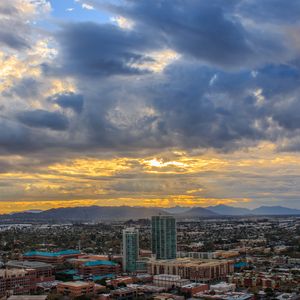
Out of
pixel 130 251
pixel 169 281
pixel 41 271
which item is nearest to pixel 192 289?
pixel 169 281

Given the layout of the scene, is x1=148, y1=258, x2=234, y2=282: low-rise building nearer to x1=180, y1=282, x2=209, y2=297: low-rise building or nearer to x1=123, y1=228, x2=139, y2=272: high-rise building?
x1=123, y1=228, x2=139, y2=272: high-rise building

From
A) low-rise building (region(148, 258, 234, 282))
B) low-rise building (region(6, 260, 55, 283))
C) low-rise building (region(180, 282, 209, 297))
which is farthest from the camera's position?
low-rise building (region(148, 258, 234, 282))

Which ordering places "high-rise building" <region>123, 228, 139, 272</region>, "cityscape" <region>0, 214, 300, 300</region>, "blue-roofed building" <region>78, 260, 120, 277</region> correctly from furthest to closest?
1. "high-rise building" <region>123, 228, 139, 272</region>
2. "blue-roofed building" <region>78, 260, 120, 277</region>
3. "cityscape" <region>0, 214, 300, 300</region>

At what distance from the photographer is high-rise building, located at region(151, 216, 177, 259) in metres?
65.2

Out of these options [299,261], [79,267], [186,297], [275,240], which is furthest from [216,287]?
[275,240]

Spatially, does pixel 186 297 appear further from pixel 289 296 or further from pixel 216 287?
pixel 289 296

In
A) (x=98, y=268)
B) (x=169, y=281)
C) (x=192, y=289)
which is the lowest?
(x=192, y=289)

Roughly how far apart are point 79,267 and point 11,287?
14.6 metres

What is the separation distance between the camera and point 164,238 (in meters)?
65.8

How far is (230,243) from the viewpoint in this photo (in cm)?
9556

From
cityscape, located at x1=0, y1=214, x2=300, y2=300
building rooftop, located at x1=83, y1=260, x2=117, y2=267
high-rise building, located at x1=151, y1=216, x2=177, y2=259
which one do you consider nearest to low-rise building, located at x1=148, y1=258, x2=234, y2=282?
cityscape, located at x1=0, y1=214, x2=300, y2=300

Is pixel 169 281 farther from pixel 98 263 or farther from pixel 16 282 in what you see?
pixel 16 282

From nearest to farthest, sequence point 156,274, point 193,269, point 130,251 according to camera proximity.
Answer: point 193,269, point 156,274, point 130,251

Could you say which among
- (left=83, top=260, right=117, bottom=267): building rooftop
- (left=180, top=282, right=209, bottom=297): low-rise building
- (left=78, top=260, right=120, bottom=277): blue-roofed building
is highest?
(left=83, top=260, right=117, bottom=267): building rooftop
